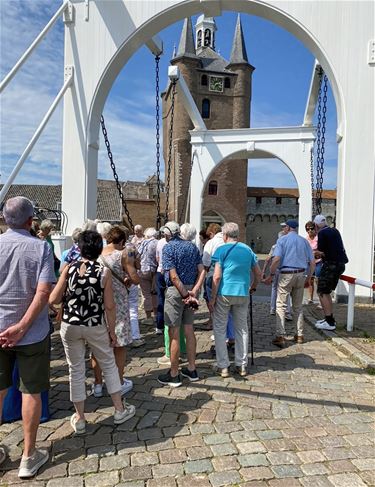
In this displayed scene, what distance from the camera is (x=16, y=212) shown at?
2645 mm

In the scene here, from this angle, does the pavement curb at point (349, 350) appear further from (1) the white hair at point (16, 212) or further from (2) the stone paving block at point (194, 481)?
(1) the white hair at point (16, 212)

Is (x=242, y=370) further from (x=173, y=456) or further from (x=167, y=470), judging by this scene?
(x=167, y=470)

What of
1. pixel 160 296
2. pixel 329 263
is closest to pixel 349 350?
pixel 329 263

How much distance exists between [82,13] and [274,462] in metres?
8.38

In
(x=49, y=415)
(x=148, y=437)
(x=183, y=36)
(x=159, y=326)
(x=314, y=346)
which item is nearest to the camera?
(x=148, y=437)

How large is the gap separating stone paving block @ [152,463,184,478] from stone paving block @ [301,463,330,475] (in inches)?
31.9

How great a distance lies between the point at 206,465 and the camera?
2.61 m

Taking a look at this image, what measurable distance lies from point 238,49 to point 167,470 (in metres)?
44.1

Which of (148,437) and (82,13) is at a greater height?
(82,13)

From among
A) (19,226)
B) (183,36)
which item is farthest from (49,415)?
(183,36)

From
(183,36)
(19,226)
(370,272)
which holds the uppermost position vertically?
(183,36)

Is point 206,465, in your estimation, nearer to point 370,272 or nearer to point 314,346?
point 314,346

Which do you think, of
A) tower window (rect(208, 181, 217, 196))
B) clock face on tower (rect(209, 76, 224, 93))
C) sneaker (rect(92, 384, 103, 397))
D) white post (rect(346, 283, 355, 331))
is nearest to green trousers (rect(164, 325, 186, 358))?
sneaker (rect(92, 384, 103, 397))

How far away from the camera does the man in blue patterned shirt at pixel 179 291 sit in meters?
4.03
